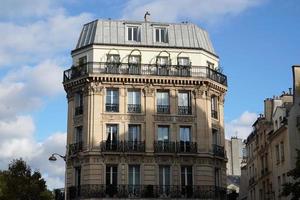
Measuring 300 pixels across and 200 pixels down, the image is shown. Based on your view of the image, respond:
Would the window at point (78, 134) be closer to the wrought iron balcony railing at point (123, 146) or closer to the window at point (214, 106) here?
the wrought iron balcony railing at point (123, 146)

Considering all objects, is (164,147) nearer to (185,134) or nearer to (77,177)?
(185,134)

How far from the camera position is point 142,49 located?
45031 millimetres

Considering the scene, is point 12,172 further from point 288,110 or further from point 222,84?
point 288,110

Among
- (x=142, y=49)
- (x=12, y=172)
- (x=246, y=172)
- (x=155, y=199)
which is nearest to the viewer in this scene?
(x=155, y=199)

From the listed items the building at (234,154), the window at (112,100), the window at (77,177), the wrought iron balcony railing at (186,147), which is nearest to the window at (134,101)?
the window at (112,100)

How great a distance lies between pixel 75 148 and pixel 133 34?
9.52m

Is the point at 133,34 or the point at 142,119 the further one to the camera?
the point at 133,34

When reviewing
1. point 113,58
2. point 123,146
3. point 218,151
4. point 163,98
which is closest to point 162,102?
point 163,98

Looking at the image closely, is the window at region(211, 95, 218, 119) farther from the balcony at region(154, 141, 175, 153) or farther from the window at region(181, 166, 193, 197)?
the window at region(181, 166, 193, 197)

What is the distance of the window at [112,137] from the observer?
4244 centimetres

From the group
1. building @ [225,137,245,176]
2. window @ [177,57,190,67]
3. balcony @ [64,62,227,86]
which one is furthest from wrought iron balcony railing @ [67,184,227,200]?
building @ [225,137,245,176]

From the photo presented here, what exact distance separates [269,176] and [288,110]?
7.59m

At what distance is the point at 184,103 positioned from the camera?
44.2m

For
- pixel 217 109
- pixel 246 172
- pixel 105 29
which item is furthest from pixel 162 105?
pixel 246 172
